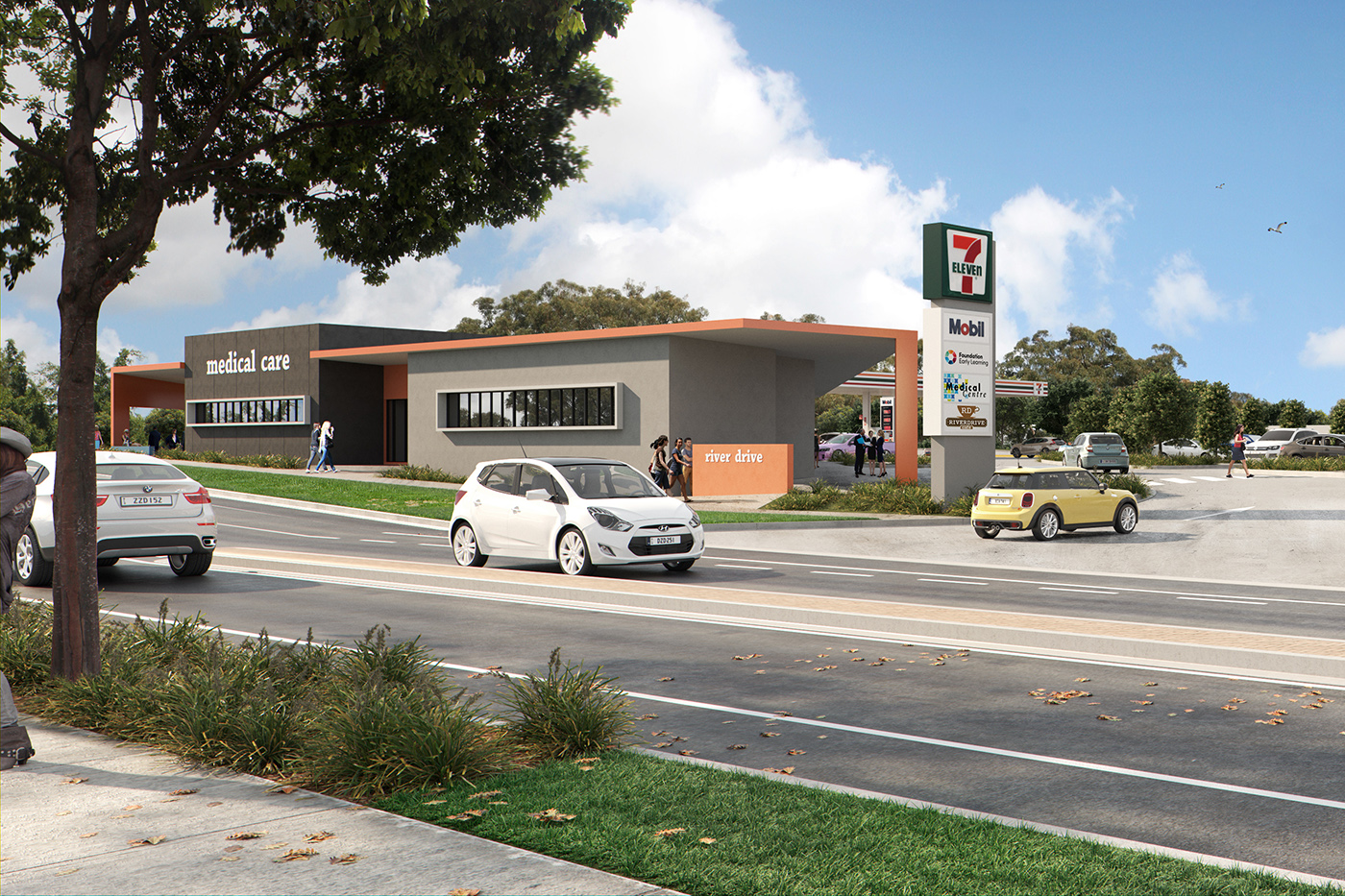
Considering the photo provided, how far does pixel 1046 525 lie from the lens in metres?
21.6

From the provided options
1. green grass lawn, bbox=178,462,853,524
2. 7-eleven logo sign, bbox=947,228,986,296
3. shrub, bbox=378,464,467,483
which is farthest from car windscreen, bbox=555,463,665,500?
shrub, bbox=378,464,467,483

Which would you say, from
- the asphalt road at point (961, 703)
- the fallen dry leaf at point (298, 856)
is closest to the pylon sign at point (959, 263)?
the asphalt road at point (961, 703)

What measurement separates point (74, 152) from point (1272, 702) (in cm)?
857

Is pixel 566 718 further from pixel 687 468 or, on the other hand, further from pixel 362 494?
pixel 362 494

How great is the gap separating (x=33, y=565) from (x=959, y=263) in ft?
65.5

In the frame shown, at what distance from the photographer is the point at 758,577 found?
15.3m

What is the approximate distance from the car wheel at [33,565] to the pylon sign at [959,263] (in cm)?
1888

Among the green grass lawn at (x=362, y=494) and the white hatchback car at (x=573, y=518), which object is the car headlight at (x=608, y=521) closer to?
the white hatchback car at (x=573, y=518)

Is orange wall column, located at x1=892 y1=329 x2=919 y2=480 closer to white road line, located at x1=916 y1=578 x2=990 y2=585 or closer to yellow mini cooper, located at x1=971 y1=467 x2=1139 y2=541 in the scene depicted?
yellow mini cooper, located at x1=971 y1=467 x2=1139 y2=541

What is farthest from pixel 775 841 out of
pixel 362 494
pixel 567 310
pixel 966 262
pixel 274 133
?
pixel 567 310

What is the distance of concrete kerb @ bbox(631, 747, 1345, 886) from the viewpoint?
13.6ft

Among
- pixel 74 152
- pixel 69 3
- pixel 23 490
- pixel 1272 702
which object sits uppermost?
pixel 69 3

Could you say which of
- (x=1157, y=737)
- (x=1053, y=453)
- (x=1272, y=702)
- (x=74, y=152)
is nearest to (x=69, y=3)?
(x=74, y=152)

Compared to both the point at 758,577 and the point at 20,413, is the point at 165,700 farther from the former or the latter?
the point at 20,413
